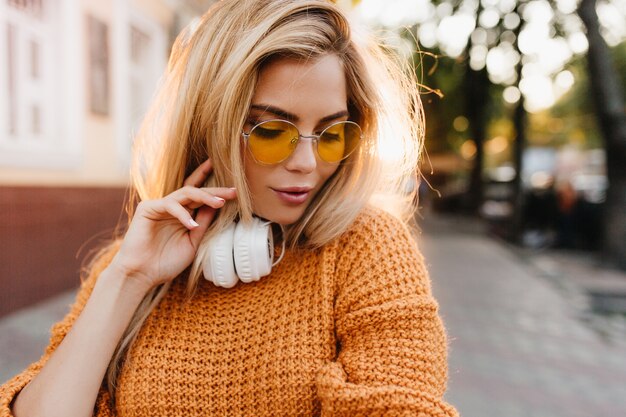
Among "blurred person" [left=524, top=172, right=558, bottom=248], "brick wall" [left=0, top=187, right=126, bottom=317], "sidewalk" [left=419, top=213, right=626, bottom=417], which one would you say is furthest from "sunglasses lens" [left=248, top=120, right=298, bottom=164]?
"blurred person" [left=524, top=172, right=558, bottom=248]

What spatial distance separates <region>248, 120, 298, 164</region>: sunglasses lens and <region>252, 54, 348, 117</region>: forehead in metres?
0.05

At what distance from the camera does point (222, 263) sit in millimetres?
1399

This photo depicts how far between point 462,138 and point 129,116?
25.6 m

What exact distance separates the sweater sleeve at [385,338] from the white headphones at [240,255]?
0.20 metres

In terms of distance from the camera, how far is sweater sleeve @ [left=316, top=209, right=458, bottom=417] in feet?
3.85

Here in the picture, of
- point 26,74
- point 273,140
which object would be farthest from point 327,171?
point 26,74

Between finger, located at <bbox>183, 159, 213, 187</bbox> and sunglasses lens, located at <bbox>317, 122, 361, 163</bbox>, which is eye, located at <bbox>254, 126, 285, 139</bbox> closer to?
sunglasses lens, located at <bbox>317, 122, 361, 163</bbox>

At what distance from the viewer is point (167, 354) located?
1.40 m

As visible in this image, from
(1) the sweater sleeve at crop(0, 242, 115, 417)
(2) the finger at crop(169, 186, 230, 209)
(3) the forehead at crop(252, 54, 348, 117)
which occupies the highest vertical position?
(3) the forehead at crop(252, 54, 348, 117)

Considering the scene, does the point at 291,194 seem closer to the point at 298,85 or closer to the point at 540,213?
the point at 298,85

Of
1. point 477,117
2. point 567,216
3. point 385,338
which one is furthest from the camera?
point 477,117

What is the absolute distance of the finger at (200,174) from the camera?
5.09ft

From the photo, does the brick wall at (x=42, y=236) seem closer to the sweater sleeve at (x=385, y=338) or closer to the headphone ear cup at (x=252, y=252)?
the headphone ear cup at (x=252, y=252)

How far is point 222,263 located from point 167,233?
0.76ft
